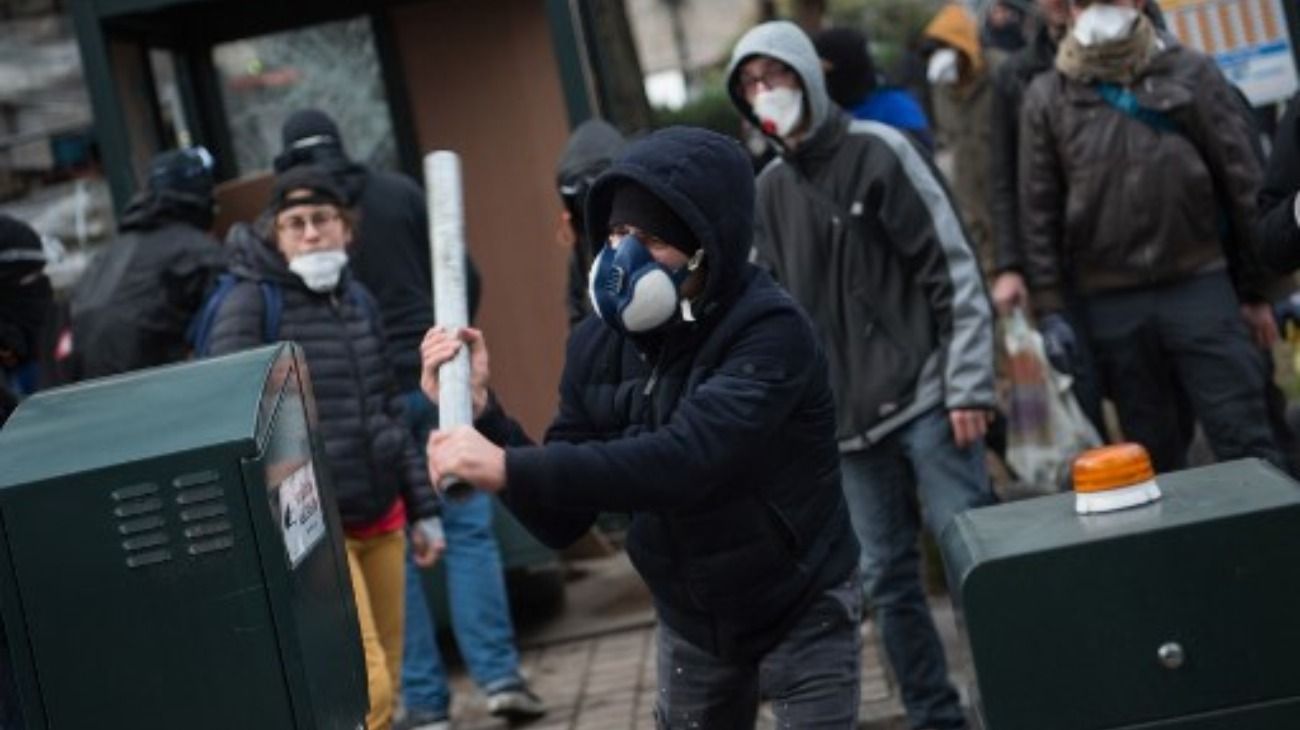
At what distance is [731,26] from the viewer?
52.3m

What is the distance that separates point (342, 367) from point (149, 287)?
126 centimetres

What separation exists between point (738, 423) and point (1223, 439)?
9.54 ft

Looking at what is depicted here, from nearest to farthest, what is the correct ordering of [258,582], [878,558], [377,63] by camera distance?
[258,582] → [878,558] → [377,63]

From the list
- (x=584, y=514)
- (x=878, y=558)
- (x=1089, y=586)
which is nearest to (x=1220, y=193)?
(x=878, y=558)

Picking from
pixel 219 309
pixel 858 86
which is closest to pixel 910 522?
pixel 858 86

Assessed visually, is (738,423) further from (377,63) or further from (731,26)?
(731,26)

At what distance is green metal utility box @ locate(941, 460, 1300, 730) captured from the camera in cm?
378

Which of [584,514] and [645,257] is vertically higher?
[645,257]

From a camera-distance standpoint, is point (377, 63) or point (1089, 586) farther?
point (377, 63)

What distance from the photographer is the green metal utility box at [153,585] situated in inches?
158

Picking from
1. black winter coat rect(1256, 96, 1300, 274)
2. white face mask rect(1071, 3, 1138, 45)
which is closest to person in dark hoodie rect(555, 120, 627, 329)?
white face mask rect(1071, 3, 1138, 45)

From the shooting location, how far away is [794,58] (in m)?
6.62

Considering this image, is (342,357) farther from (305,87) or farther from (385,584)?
(305,87)

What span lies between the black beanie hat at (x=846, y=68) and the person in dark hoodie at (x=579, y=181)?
2.23ft
